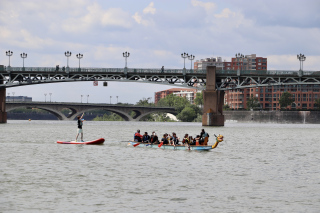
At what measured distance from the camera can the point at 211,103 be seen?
12962 cm

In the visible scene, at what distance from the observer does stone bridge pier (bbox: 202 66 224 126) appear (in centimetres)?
12888

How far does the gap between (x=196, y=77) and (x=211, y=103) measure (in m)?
11.1

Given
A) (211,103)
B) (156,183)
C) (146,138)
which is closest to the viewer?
(156,183)

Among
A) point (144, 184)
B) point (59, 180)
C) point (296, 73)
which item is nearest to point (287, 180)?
point (144, 184)

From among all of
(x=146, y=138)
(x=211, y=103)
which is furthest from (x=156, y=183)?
(x=211, y=103)

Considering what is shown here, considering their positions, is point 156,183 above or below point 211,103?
below

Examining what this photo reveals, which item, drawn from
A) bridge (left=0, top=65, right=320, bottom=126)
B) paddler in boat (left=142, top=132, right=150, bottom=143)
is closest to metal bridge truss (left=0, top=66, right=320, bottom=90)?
bridge (left=0, top=65, right=320, bottom=126)

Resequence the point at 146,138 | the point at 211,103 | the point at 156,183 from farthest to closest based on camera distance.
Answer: the point at 211,103 → the point at 146,138 → the point at 156,183

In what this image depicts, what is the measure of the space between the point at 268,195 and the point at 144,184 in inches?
257

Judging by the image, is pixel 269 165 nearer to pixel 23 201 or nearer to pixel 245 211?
pixel 245 211

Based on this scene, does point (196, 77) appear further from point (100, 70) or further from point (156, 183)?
point (156, 183)

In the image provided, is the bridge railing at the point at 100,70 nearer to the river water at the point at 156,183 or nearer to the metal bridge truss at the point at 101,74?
the metal bridge truss at the point at 101,74

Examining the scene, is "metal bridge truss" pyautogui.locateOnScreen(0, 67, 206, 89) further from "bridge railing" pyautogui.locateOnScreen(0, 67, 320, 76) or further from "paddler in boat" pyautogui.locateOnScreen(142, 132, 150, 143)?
"paddler in boat" pyautogui.locateOnScreen(142, 132, 150, 143)

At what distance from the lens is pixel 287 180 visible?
32188mm
